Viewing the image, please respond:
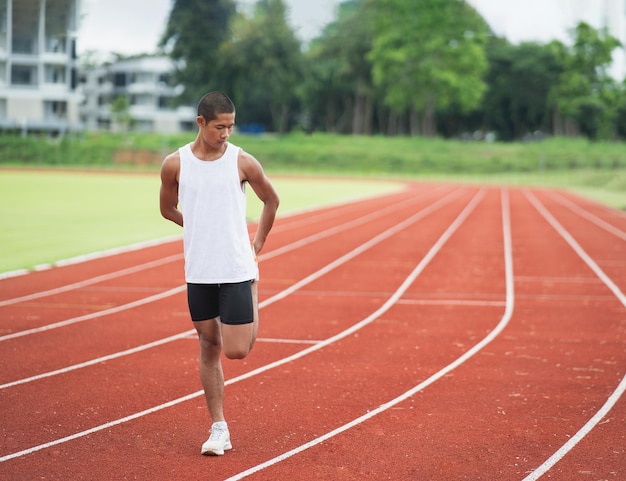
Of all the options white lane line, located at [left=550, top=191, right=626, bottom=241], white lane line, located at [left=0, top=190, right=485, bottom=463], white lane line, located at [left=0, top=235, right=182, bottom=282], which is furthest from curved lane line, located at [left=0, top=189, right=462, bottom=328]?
white lane line, located at [left=550, top=191, right=626, bottom=241]

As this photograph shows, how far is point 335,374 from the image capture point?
7125 millimetres

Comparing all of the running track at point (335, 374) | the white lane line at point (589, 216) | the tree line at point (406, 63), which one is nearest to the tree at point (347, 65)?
the tree line at point (406, 63)

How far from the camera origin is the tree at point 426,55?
69688mm

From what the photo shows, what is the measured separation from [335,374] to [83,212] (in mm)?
17228

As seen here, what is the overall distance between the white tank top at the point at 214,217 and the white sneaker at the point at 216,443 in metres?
0.79

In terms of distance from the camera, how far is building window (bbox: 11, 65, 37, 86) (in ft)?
149

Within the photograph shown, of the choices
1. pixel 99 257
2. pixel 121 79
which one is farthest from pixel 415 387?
pixel 121 79

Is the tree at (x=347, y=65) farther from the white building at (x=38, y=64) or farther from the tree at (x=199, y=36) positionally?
the white building at (x=38, y=64)

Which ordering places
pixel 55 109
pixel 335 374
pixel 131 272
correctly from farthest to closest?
pixel 55 109, pixel 131 272, pixel 335 374

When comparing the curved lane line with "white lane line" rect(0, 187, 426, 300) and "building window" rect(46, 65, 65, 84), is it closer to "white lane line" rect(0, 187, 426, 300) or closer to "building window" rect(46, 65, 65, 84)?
"white lane line" rect(0, 187, 426, 300)

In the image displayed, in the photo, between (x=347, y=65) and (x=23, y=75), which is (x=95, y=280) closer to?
(x=23, y=75)

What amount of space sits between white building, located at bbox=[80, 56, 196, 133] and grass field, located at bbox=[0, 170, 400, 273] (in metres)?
60.2

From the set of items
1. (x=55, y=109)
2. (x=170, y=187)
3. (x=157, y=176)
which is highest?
(x=55, y=109)

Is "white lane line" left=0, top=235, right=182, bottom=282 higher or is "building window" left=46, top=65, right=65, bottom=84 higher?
"building window" left=46, top=65, right=65, bottom=84
